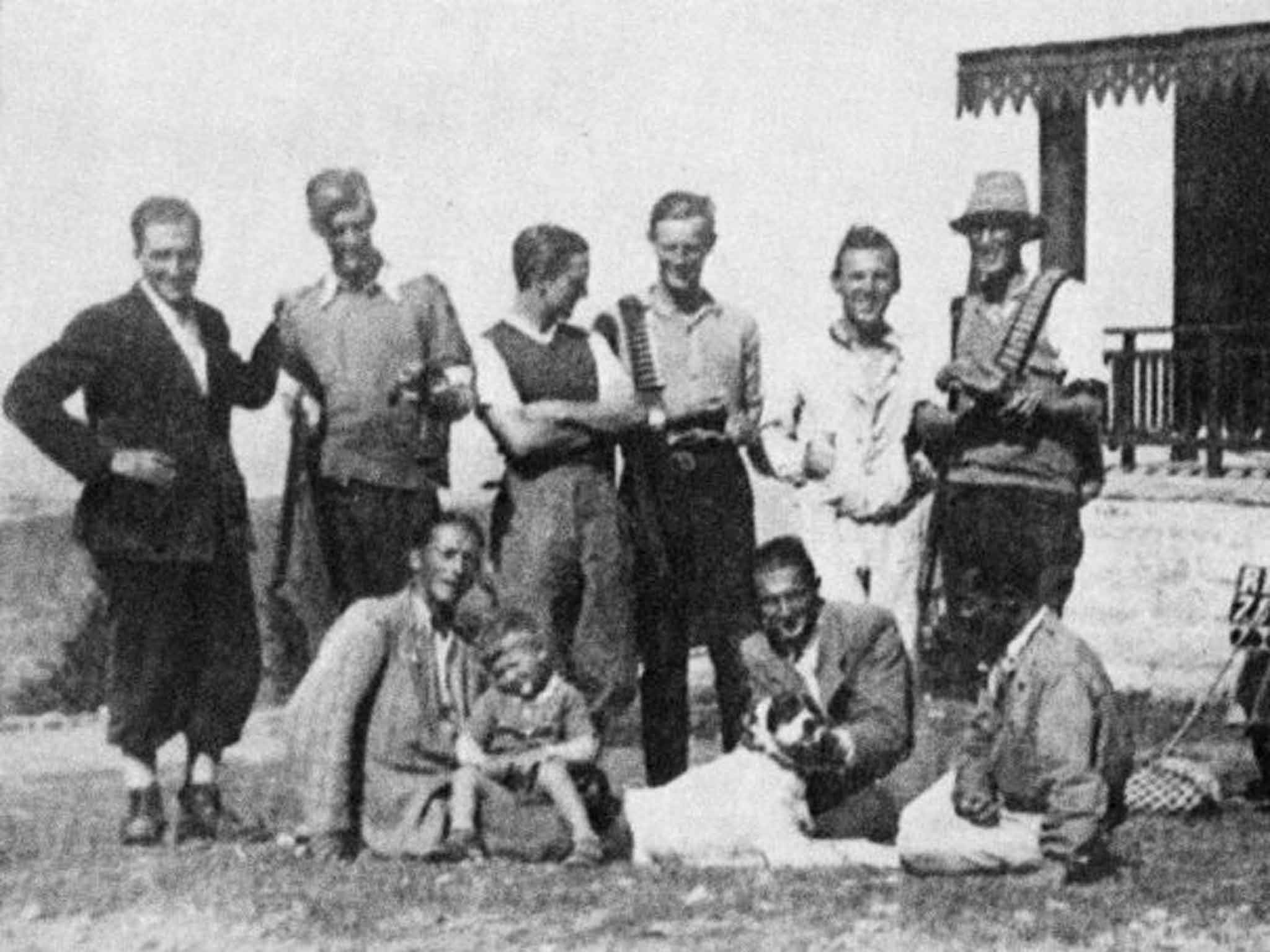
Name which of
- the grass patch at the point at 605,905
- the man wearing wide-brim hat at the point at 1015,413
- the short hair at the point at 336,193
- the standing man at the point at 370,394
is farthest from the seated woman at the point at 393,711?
the man wearing wide-brim hat at the point at 1015,413

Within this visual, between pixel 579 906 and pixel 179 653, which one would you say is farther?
pixel 179 653

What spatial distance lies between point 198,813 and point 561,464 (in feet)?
4.41

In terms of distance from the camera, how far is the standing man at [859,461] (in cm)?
650

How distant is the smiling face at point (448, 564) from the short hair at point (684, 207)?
1.07 metres

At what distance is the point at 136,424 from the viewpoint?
6.45 metres

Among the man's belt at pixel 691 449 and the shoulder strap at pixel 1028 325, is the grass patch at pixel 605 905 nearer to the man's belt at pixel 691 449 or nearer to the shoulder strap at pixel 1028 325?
the man's belt at pixel 691 449

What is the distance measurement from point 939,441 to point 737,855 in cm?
136

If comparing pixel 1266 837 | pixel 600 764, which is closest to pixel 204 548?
pixel 600 764

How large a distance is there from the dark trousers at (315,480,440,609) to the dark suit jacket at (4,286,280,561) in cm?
28

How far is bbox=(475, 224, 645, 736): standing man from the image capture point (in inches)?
249

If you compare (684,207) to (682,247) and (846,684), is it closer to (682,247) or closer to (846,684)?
(682,247)

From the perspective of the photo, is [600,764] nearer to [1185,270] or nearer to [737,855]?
[737,855]

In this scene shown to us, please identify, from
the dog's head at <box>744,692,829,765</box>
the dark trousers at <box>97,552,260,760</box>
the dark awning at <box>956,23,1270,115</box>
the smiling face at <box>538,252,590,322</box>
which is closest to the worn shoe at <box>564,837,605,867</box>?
the dog's head at <box>744,692,829,765</box>

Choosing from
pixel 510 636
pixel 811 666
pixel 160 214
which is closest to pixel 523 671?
pixel 510 636
